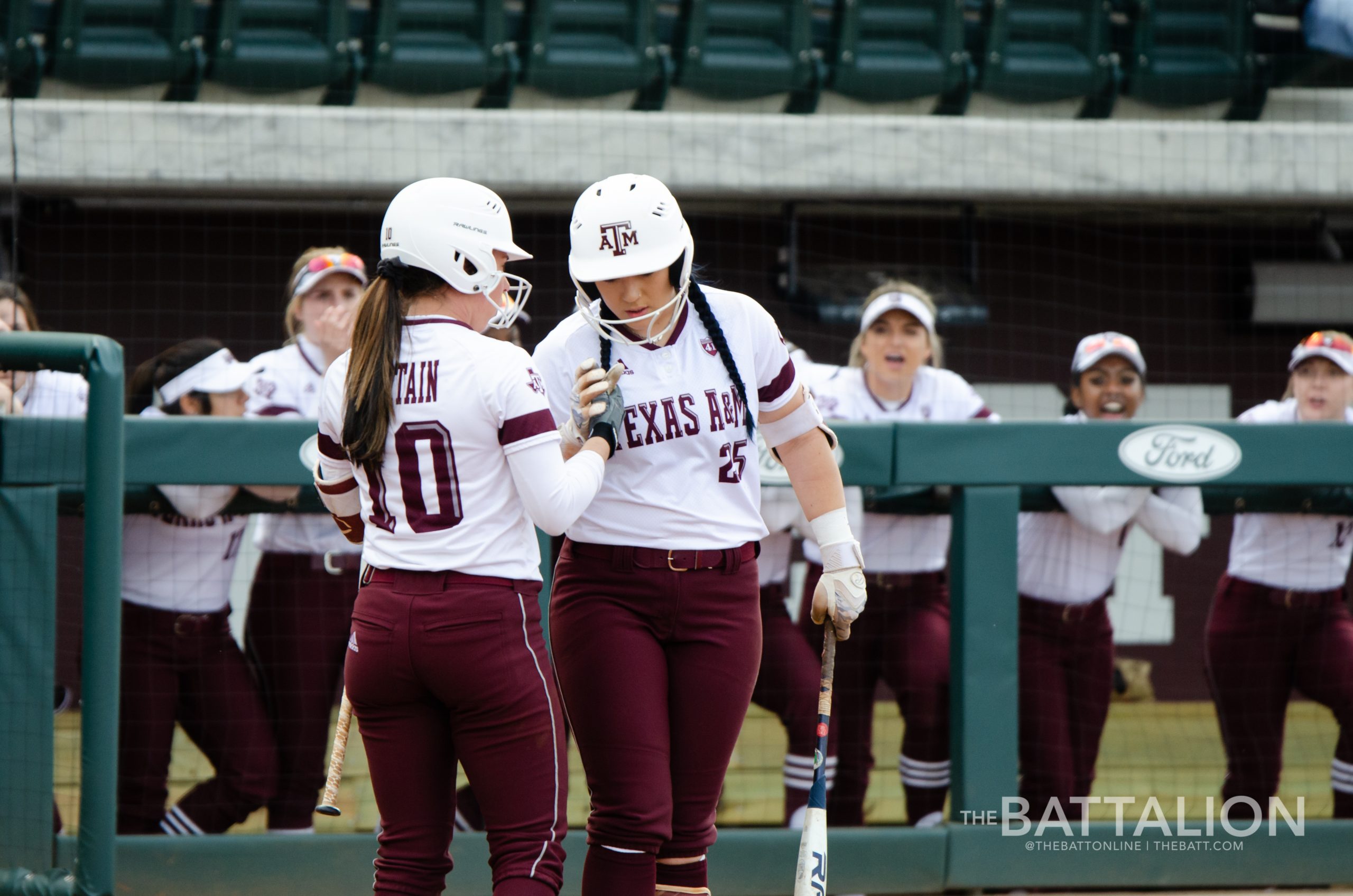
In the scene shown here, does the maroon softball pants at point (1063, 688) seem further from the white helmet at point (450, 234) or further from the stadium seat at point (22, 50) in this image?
the stadium seat at point (22, 50)

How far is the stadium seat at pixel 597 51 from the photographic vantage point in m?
7.46

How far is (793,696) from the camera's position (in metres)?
4.00

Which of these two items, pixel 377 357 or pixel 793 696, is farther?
pixel 793 696

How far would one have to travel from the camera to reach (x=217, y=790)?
12.5 ft

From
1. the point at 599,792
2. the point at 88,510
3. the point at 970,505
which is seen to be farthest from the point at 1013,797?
the point at 88,510

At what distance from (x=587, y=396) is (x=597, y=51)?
216 inches

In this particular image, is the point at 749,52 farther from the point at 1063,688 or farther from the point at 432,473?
the point at 432,473

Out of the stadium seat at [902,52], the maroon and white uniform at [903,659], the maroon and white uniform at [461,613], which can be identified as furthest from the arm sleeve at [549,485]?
the stadium seat at [902,52]

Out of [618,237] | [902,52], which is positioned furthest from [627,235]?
[902,52]

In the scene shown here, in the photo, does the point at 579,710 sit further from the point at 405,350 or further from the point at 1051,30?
the point at 1051,30

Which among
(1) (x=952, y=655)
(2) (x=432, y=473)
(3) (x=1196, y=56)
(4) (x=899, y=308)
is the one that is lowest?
(1) (x=952, y=655)

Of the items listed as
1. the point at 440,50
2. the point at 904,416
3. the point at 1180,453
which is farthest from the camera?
the point at 440,50

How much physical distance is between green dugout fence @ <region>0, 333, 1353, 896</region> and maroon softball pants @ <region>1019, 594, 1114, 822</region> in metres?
0.21

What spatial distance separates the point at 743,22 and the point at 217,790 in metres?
5.48
